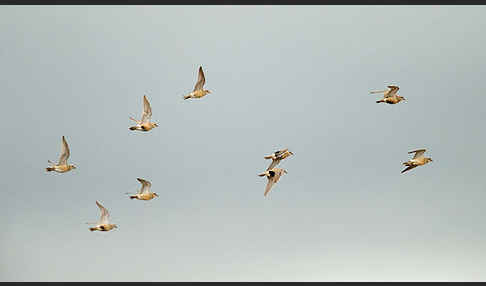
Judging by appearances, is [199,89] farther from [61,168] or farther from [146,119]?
[61,168]

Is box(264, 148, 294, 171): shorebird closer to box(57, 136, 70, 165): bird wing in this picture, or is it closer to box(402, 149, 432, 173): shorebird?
box(402, 149, 432, 173): shorebird

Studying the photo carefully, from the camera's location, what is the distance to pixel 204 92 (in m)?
33.6

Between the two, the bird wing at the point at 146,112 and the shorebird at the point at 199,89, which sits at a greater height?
the shorebird at the point at 199,89

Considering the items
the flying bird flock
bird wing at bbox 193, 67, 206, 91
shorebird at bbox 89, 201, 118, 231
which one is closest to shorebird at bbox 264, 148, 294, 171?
the flying bird flock

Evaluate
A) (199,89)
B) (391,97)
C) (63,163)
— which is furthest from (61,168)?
(391,97)

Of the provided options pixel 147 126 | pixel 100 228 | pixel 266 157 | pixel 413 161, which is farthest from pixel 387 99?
pixel 100 228

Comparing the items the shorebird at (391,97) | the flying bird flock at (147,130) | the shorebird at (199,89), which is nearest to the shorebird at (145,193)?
the flying bird flock at (147,130)

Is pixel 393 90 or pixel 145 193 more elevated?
pixel 393 90

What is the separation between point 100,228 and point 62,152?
3.23 m

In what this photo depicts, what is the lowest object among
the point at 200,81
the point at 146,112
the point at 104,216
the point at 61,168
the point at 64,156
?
the point at 104,216

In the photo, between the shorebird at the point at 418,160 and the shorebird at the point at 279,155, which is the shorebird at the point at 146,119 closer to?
the shorebird at the point at 279,155

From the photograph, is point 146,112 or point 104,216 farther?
point 104,216

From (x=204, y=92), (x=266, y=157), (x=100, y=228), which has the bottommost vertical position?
(x=100, y=228)

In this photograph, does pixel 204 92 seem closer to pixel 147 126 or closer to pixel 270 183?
pixel 147 126
